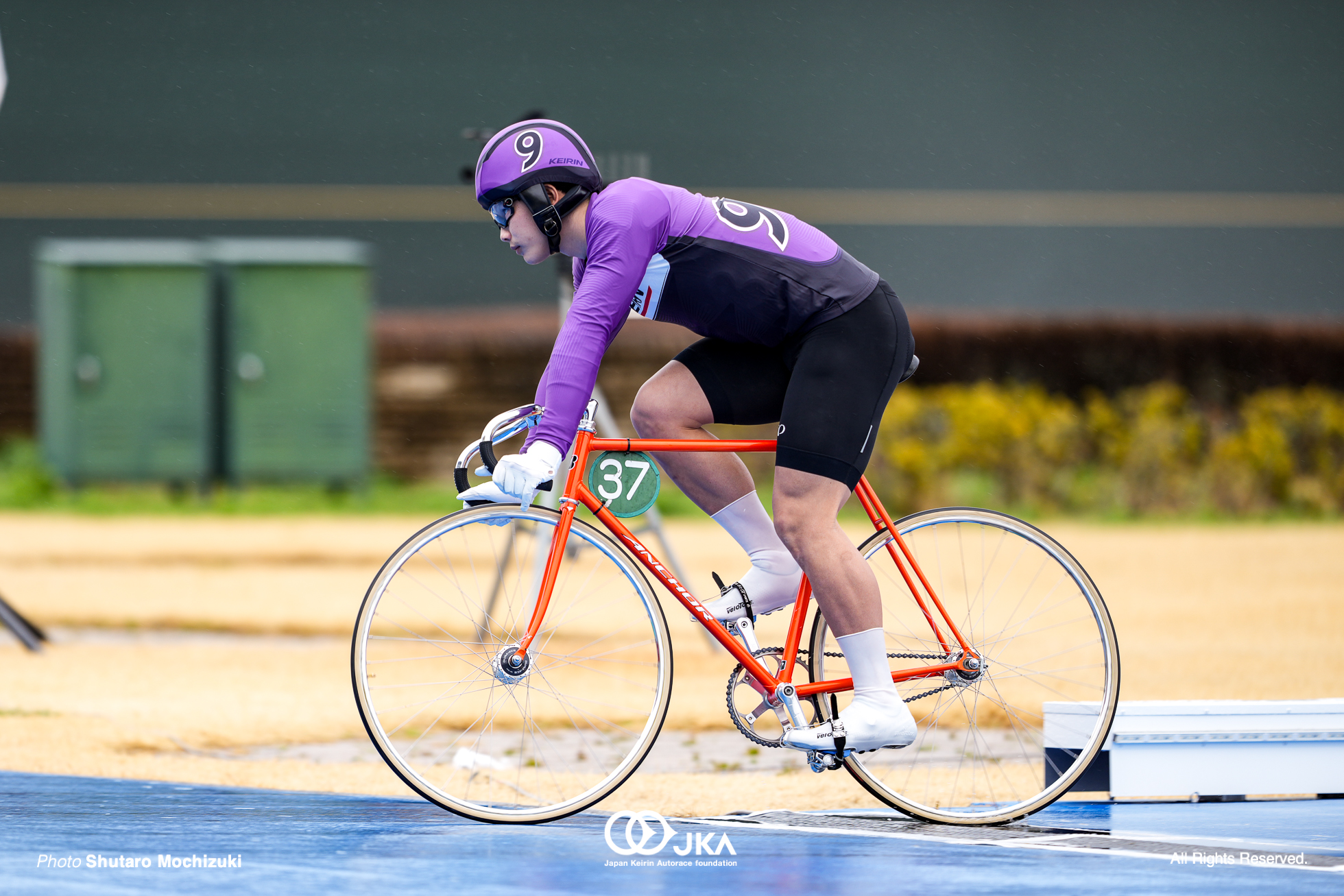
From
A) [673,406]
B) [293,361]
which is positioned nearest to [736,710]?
[673,406]

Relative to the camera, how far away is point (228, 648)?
6.91 m

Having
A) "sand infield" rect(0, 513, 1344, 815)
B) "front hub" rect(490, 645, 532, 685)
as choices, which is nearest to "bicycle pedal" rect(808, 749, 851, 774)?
"sand infield" rect(0, 513, 1344, 815)

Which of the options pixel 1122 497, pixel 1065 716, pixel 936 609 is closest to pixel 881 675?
pixel 936 609

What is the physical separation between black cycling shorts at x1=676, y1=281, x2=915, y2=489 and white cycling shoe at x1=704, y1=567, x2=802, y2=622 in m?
0.34

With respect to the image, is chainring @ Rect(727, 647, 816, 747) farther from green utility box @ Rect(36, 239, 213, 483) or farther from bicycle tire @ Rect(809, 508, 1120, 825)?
green utility box @ Rect(36, 239, 213, 483)

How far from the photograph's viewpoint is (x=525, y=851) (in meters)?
3.28

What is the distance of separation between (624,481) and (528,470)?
402 millimetres

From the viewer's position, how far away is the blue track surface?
9.95ft

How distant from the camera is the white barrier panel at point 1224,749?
387 centimetres

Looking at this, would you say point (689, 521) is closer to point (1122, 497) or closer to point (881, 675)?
point (1122, 497)

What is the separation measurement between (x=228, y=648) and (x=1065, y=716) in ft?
14.7

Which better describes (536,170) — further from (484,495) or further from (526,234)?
(484,495)

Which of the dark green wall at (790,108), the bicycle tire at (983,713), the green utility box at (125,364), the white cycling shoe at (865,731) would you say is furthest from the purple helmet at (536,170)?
the dark green wall at (790,108)
